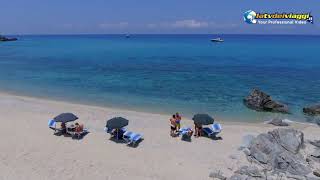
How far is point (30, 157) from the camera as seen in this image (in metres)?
18.5

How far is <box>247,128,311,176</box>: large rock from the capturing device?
17.8 metres

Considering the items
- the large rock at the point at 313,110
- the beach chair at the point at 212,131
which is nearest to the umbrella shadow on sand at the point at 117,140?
the beach chair at the point at 212,131

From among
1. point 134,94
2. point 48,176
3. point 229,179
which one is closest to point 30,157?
point 48,176

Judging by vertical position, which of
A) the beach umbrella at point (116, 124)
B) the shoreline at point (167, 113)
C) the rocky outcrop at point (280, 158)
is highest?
the beach umbrella at point (116, 124)

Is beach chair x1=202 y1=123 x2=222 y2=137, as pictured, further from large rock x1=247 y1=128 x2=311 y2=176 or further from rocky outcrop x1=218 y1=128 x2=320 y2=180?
large rock x1=247 y1=128 x2=311 y2=176

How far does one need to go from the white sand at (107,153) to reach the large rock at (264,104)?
6085 millimetres

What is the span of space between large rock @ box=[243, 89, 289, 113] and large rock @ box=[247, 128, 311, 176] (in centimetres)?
1223

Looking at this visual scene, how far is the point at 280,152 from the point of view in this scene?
19.0m

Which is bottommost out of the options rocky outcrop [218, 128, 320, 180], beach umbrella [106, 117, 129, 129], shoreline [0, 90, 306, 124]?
shoreline [0, 90, 306, 124]

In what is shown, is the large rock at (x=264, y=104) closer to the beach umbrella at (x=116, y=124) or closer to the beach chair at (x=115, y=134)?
the beach chair at (x=115, y=134)

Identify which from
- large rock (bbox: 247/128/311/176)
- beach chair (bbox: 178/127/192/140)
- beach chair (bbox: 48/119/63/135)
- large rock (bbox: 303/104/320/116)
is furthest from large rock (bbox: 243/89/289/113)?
beach chair (bbox: 48/119/63/135)

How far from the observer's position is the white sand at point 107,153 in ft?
56.0

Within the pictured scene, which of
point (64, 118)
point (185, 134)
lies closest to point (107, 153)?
point (64, 118)

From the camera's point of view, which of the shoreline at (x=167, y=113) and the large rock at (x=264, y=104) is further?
the large rock at (x=264, y=104)
